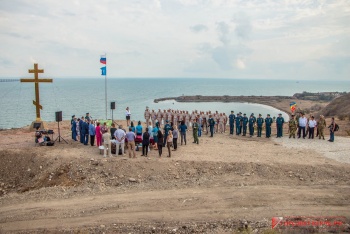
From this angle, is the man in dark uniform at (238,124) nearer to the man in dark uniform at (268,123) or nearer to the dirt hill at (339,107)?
the man in dark uniform at (268,123)

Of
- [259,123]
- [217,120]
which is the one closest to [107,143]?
[217,120]

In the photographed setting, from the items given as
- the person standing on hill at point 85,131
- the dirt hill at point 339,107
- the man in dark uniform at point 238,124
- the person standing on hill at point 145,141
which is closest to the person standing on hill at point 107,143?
the person standing on hill at point 145,141

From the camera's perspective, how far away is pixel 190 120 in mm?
24750

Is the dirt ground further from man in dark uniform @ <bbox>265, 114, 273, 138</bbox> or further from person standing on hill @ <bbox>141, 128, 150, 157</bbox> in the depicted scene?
man in dark uniform @ <bbox>265, 114, 273, 138</bbox>

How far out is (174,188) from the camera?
14.2m

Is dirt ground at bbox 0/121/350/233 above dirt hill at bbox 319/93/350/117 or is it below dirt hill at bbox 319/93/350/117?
below

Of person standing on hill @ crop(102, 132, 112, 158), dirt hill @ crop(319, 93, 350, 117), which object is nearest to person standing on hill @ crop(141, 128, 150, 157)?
person standing on hill @ crop(102, 132, 112, 158)

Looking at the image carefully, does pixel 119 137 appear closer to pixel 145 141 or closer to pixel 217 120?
pixel 145 141

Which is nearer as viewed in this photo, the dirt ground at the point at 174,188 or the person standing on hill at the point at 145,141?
the dirt ground at the point at 174,188

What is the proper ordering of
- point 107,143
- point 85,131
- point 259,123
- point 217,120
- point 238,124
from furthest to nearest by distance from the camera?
point 217,120 < point 238,124 < point 259,123 < point 85,131 < point 107,143

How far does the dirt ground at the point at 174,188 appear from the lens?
11.6 m

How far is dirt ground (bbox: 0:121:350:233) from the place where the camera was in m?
11.6

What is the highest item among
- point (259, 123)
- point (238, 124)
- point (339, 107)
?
point (339, 107)

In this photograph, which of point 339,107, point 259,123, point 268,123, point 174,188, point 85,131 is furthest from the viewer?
point 339,107
